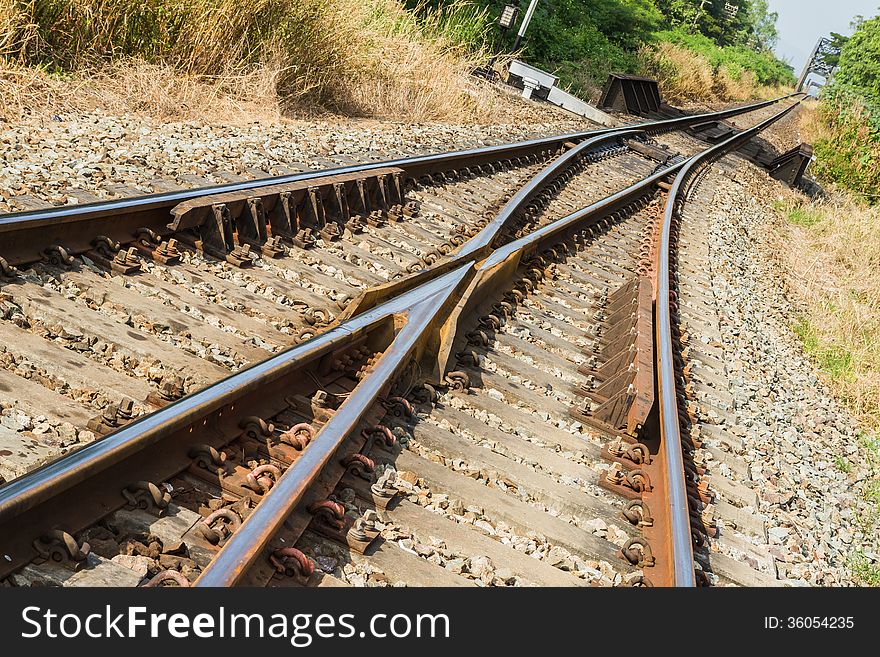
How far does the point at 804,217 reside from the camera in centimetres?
1817

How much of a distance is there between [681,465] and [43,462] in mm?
2970

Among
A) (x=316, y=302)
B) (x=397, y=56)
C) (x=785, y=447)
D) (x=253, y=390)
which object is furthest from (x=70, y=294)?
(x=397, y=56)

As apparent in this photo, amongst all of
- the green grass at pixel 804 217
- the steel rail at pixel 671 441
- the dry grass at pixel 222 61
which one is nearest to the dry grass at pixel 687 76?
the green grass at pixel 804 217

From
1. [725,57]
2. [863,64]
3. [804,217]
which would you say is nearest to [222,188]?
[804,217]

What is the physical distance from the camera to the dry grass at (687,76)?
33.7 m

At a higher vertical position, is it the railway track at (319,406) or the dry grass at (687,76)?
the dry grass at (687,76)

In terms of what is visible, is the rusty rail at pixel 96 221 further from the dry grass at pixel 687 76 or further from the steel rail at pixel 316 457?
the dry grass at pixel 687 76

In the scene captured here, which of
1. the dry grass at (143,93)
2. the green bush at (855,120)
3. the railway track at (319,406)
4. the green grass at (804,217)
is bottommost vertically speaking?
the railway track at (319,406)

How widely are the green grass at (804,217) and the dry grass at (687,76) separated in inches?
542

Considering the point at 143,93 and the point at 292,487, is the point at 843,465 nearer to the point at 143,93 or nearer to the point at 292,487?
the point at 292,487

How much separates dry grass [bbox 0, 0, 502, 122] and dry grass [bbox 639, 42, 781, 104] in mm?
18441

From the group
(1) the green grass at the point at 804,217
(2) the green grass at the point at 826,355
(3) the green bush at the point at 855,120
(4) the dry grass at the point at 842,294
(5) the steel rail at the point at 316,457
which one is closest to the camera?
(5) the steel rail at the point at 316,457

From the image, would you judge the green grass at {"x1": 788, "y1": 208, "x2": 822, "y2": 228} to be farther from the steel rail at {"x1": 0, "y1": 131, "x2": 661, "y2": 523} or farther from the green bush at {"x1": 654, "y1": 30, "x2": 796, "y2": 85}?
the green bush at {"x1": 654, "y1": 30, "x2": 796, "y2": 85}

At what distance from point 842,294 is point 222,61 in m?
7.83
